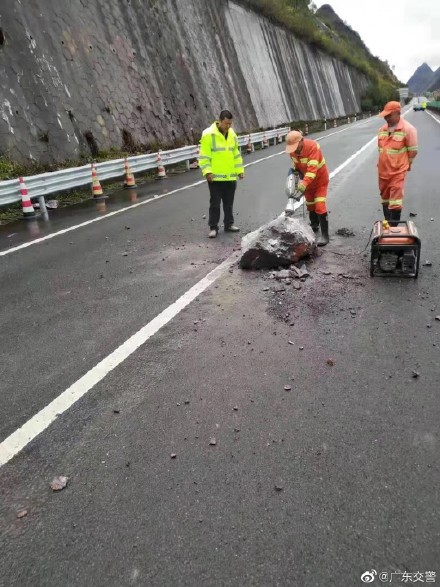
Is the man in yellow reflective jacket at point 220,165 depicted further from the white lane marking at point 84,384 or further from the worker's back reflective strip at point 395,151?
the white lane marking at point 84,384

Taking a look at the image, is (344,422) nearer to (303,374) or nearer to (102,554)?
(303,374)

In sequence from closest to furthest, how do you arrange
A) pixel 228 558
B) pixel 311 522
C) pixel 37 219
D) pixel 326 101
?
pixel 228 558 → pixel 311 522 → pixel 37 219 → pixel 326 101

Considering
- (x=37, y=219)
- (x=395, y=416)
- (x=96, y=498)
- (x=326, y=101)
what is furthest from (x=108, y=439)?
(x=326, y=101)

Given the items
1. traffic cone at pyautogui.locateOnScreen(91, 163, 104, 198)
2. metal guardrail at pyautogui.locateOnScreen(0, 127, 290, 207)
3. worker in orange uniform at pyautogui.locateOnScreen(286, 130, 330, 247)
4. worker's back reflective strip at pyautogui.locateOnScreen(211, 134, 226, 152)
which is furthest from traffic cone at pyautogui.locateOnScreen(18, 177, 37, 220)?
worker in orange uniform at pyautogui.locateOnScreen(286, 130, 330, 247)

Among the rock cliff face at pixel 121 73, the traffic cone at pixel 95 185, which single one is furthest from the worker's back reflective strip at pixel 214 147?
the rock cliff face at pixel 121 73

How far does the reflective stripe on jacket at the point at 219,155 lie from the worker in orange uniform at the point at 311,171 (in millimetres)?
1435

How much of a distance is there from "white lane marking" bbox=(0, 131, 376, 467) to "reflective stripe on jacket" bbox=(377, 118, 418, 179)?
2998 mm

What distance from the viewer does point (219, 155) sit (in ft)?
24.8

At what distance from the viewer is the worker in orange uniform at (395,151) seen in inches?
234

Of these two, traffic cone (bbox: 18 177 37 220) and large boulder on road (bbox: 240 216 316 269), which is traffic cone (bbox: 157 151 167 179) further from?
large boulder on road (bbox: 240 216 316 269)

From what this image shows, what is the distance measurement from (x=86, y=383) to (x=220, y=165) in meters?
5.14

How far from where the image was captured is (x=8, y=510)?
2.30 m

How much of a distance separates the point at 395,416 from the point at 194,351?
5.34ft

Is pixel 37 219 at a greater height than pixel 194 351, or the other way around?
pixel 37 219
